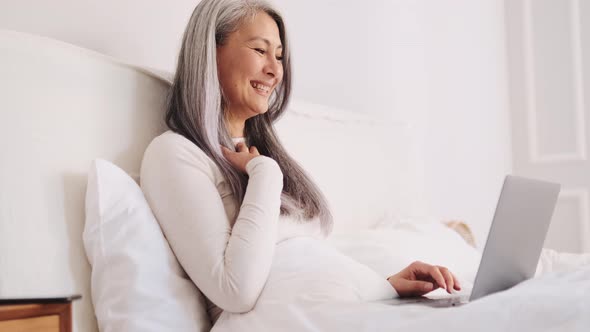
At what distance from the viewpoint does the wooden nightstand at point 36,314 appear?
822 millimetres

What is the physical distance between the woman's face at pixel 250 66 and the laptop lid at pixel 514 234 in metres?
0.66

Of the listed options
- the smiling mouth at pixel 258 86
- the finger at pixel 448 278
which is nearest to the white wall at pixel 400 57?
the smiling mouth at pixel 258 86

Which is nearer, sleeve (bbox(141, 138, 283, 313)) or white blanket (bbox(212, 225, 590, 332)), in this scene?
white blanket (bbox(212, 225, 590, 332))

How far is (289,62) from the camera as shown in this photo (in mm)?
1780

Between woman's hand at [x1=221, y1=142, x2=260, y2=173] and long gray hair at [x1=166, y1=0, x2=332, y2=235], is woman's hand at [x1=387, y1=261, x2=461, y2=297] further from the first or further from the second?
woman's hand at [x1=221, y1=142, x2=260, y2=173]

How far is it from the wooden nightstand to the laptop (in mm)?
576

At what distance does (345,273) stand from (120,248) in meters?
0.40

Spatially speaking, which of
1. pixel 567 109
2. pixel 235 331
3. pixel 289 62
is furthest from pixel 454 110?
pixel 235 331

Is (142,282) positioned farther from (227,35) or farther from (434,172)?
(434,172)

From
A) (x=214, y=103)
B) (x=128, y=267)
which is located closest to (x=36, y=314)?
(x=128, y=267)

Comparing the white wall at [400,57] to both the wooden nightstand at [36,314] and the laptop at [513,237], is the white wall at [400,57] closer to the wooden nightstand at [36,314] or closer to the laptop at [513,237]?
the wooden nightstand at [36,314]

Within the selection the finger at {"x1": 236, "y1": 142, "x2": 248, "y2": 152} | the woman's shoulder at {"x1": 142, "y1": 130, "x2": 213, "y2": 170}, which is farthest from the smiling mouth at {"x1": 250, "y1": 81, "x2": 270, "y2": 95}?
the woman's shoulder at {"x1": 142, "y1": 130, "x2": 213, "y2": 170}

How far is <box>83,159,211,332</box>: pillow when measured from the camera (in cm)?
125

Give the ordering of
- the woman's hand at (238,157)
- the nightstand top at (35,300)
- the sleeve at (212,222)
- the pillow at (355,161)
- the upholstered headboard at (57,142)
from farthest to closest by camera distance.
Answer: the pillow at (355,161) < the woman's hand at (238,157) < the sleeve at (212,222) < the upholstered headboard at (57,142) < the nightstand top at (35,300)
